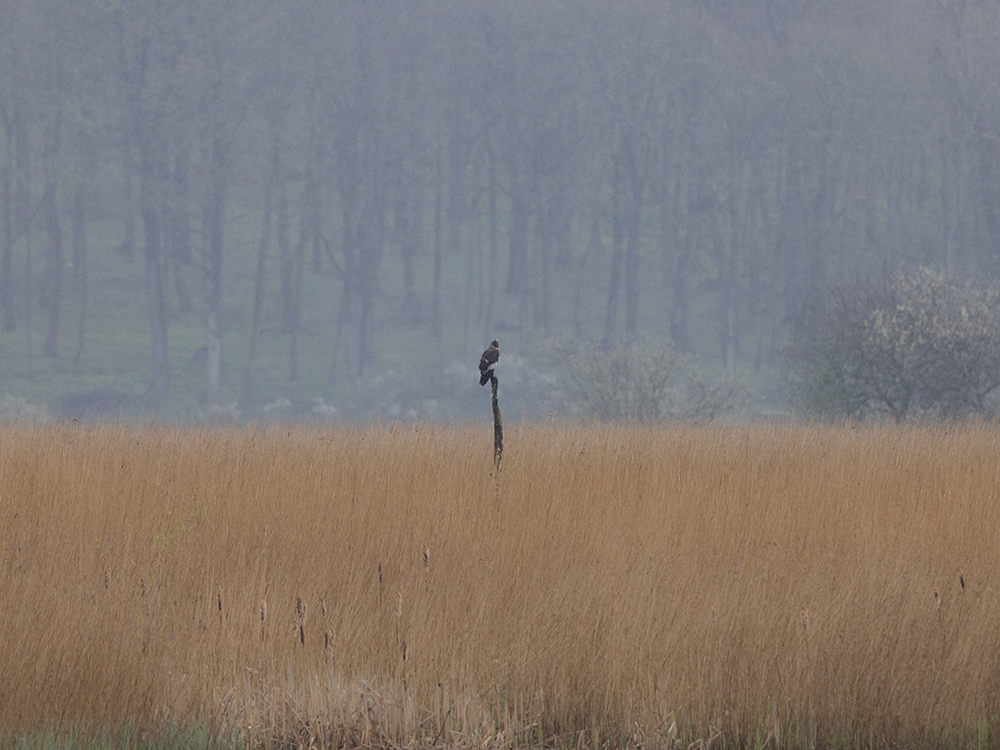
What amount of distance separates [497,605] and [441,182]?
49.8 metres

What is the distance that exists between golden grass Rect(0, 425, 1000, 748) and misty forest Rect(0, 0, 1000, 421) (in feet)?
109

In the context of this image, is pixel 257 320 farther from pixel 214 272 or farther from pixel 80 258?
pixel 80 258

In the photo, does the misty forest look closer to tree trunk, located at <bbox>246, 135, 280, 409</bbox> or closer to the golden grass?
tree trunk, located at <bbox>246, 135, 280, 409</bbox>

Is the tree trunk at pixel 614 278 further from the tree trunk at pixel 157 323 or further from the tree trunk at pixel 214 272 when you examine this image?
the tree trunk at pixel 157 323

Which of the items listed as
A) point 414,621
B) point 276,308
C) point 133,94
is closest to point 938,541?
point 414,621

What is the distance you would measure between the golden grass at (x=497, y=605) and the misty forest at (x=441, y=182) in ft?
109

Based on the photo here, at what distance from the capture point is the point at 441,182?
5497cm

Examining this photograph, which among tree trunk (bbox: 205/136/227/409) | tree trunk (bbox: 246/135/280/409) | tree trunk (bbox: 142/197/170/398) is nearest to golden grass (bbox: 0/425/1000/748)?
tree trunk (bbox: 142/197/170/398)

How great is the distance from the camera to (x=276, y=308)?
5359 cm

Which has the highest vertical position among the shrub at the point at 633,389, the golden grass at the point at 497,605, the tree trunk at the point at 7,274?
the tree trunk at the point at 7,274

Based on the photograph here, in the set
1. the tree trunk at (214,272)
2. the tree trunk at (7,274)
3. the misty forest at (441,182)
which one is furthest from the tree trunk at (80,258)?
the tree trunk at (214,272)

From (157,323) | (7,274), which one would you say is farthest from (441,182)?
(7,274)

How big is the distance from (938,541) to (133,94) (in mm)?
40026

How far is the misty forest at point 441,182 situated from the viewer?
4384 centimetres
